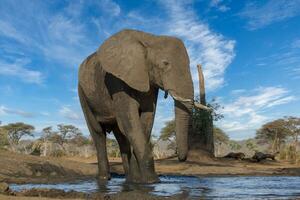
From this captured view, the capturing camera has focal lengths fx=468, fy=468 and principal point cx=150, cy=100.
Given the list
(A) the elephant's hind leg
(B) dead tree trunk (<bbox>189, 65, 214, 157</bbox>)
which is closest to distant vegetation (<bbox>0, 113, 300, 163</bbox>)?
(B) dead tree trunk (<bbox>189, 65, 214, 157</bbox>)

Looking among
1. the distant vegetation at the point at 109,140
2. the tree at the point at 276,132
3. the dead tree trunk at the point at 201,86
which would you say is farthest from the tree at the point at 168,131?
the dead tree trunk at the point at 201,86

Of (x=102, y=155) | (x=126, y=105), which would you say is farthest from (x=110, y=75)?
(x=102, y=155)

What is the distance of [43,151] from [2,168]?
35.2 meters

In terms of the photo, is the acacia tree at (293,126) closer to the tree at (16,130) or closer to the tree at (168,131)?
the tree at (168,131)

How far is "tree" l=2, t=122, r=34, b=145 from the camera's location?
54.2m

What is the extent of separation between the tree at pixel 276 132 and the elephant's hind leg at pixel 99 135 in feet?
130

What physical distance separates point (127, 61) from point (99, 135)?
9.58 ft

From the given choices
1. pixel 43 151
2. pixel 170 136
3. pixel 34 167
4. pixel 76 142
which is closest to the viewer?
pixel 34 167

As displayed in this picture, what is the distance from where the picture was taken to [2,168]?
38.6 feet

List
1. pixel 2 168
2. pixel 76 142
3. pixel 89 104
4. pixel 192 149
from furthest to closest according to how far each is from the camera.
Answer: pixel 76 142 < pixel 192 149 < pixel 2 168 < pixel 89 104

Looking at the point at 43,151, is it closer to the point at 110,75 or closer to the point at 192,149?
the point at 192,149

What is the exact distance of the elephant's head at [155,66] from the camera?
8.59 metres

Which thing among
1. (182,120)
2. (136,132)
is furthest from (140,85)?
(182,120)

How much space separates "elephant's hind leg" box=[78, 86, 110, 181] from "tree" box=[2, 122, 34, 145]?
4418cm
